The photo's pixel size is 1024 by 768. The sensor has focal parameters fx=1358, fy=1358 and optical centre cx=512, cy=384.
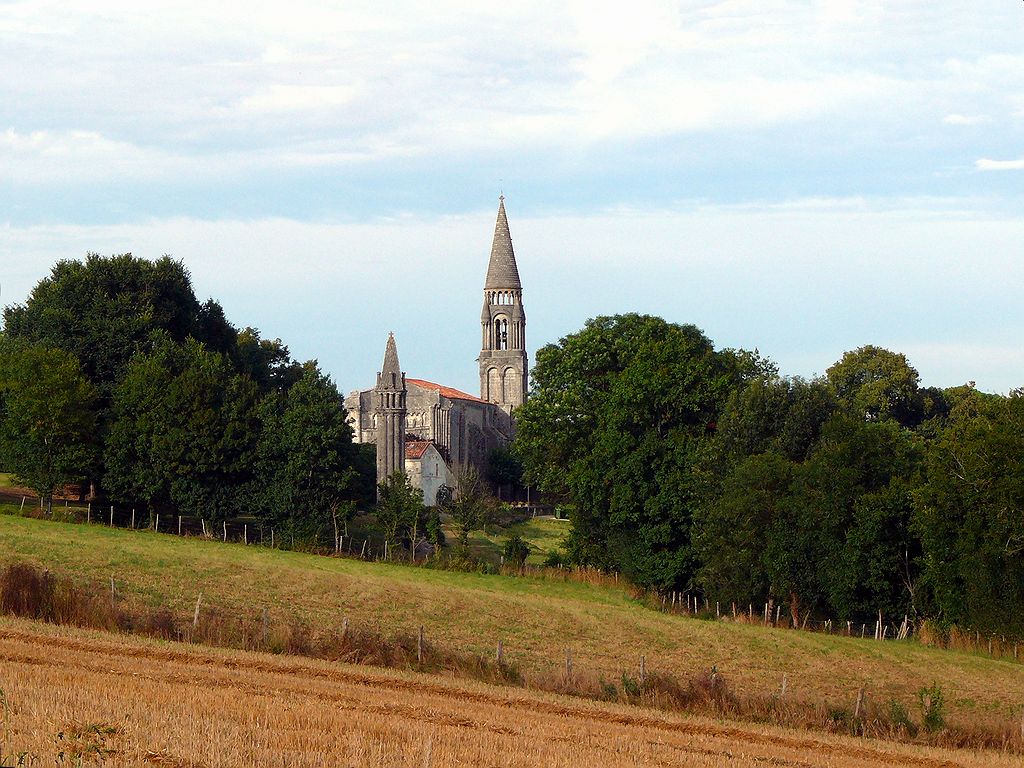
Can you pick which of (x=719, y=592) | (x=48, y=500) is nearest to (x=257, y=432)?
(x=48, y=500)

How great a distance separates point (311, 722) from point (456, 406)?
128693mm

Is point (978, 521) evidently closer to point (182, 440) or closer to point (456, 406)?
point (182, 440)

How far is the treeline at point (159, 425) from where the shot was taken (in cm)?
7194

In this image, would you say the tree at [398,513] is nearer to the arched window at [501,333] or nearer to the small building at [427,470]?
the small building at [427,470]

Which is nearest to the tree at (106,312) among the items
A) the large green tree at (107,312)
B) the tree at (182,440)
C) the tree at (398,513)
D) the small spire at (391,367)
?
the large green tree at (107,312)

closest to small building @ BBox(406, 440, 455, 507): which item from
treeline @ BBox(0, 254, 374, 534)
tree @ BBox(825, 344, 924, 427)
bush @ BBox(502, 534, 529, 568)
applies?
tree @ BBox(825, 344, 924, 427)

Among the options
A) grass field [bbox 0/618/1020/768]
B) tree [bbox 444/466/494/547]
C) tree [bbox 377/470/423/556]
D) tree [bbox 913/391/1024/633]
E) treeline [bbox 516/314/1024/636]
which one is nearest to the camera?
grass field [bbox 0/618/1020/768]

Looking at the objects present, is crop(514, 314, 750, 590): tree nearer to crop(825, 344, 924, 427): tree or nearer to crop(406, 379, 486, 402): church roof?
crop(825, 344, 924, 427): tree

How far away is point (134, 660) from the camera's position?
29.6m

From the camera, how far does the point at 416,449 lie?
127688 mm

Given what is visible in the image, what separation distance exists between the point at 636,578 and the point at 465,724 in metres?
39.8

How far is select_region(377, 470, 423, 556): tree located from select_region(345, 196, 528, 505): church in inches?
990

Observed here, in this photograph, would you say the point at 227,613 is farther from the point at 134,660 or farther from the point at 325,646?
the point at 134,660

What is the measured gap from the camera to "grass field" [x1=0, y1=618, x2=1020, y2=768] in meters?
18.5
